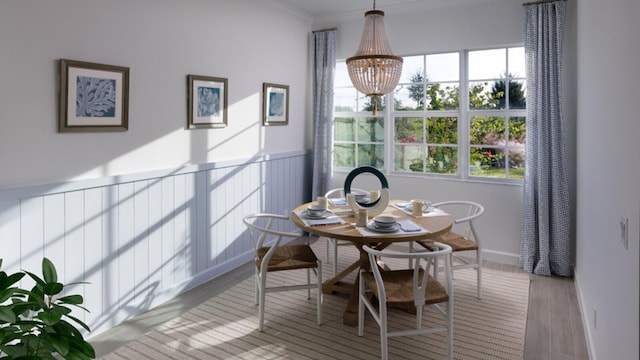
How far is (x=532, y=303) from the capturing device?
3.39 metres

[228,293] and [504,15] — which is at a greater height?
[504,15]

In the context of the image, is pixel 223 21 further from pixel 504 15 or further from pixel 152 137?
pixel 504 15

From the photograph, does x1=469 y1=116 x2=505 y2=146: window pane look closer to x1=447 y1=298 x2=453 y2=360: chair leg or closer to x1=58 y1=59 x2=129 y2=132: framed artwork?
x1=447 y1=298 x2=453 y2=360: chair leg

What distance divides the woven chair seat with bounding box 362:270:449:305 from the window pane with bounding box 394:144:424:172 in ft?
7.55

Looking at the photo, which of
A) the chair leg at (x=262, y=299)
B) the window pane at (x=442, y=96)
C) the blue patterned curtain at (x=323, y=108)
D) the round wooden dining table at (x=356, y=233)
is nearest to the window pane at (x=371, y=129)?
the blue patterned curtain at (x=323, y=108)

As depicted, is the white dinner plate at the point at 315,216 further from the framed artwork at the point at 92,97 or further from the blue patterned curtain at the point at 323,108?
the blue patterned curtain at the point at 323,108

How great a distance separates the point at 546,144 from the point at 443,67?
1.36 m

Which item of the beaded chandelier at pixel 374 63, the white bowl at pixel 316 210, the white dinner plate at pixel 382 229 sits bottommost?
the white dinner plate at pixel 382 229

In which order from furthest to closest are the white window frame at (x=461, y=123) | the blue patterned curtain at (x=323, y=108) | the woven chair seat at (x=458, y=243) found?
the blue patterned curtain at (x=323, y=108) → the white window frame at (x=461, y=123) → the woven chair seat at (x=458, y=243)

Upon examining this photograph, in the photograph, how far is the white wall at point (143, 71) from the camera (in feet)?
7.92

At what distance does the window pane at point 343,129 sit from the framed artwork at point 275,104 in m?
0.72

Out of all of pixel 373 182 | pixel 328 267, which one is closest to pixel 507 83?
pixel 373 182

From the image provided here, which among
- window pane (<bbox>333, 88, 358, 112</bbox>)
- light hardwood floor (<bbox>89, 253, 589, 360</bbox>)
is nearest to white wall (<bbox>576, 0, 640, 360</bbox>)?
light hardwood floor (<bbox>89, 253, 589, 360</bbox>)

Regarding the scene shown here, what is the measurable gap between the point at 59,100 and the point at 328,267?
2732mm
